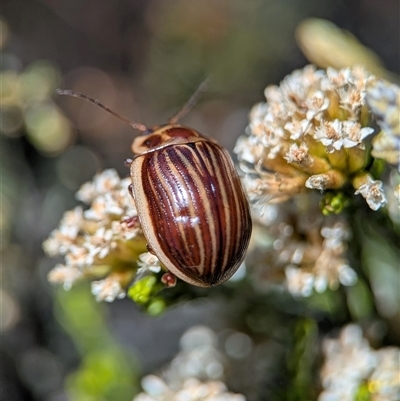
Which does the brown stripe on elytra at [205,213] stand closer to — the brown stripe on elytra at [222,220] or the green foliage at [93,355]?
the brown stripe on elytra at [222,220]

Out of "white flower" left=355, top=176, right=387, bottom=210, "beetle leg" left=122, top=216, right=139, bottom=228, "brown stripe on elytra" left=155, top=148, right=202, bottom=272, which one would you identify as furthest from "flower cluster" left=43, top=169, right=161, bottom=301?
"white flower" left=355, top=176, right=387, bottom=210

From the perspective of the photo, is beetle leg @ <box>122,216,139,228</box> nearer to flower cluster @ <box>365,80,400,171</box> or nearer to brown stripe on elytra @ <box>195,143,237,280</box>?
brown stripe on elytra @ <box>195,143,237,280</box>

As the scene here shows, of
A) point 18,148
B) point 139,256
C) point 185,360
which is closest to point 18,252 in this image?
point 18,148

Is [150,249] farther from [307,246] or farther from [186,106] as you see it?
[186,106]

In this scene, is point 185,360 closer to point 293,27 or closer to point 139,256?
point 139,256

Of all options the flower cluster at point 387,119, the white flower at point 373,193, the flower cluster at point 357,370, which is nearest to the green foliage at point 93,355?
the flower cluster at point 357,370

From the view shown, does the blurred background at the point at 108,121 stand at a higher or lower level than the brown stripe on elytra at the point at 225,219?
lower
